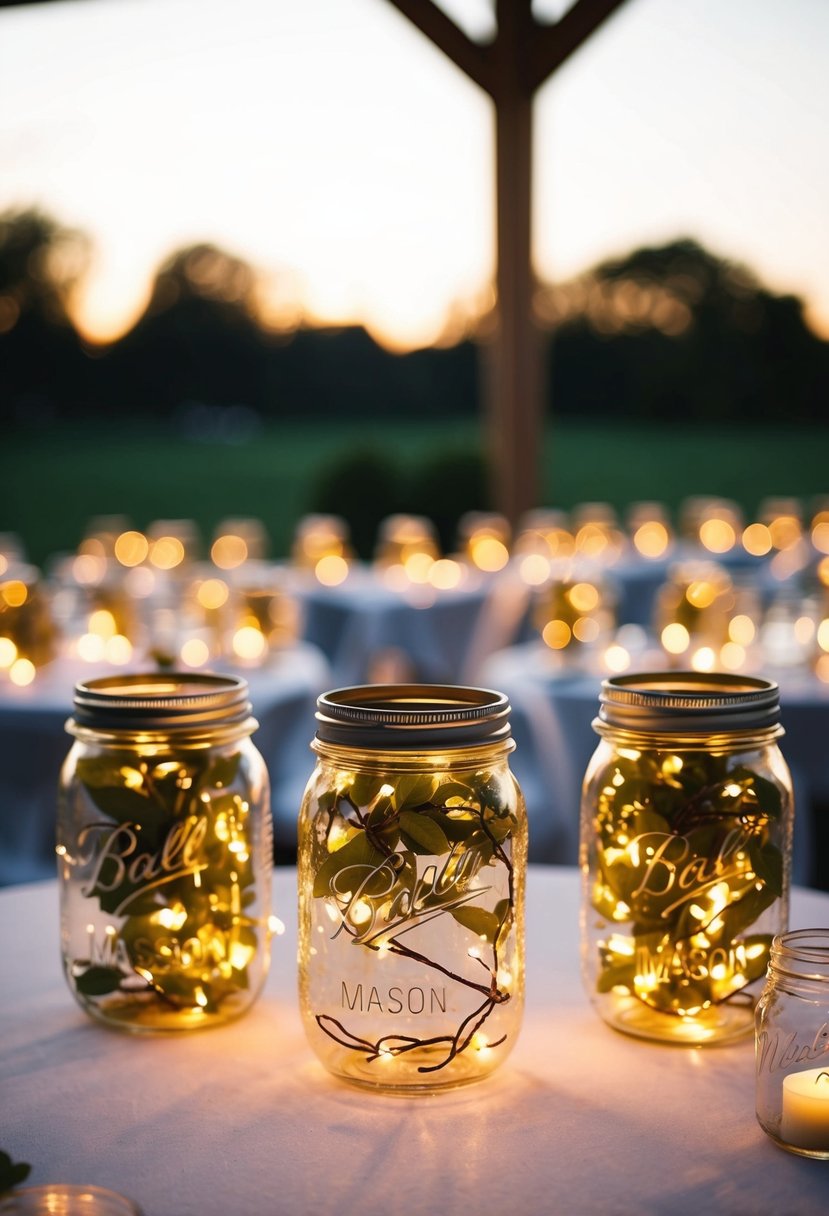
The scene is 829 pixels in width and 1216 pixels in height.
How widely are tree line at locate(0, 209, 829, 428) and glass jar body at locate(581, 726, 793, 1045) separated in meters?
11.8

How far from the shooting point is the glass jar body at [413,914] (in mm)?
913

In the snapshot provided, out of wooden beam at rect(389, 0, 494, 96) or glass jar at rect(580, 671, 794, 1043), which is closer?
glass jar at rect(580, 671, 794, 1043)

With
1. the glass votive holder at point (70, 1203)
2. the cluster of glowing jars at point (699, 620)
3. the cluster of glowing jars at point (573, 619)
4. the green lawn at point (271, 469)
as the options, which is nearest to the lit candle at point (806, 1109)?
the glass votive holder at point (70, 1203)

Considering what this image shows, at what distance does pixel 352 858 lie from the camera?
92cm

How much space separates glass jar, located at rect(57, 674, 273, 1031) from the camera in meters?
1.03

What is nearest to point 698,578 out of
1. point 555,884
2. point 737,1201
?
point 555,884

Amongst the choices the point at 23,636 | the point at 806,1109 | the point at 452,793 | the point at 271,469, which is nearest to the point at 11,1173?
the point at 452,793

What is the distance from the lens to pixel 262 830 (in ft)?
3.55

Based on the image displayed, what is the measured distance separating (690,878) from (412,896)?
0.22 meters

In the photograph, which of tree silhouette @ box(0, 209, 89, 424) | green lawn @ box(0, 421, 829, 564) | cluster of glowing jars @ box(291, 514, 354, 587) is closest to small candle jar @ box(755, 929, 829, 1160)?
cluster of glowing jars @ box(291, 514, 354, 587)

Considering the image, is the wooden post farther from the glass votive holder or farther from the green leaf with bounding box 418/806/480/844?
the glass votive holder

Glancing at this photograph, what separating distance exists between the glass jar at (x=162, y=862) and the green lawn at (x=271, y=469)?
40.7ft

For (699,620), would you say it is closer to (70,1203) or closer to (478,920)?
(478,920)

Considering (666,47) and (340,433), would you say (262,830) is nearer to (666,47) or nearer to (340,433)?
(666,47)
